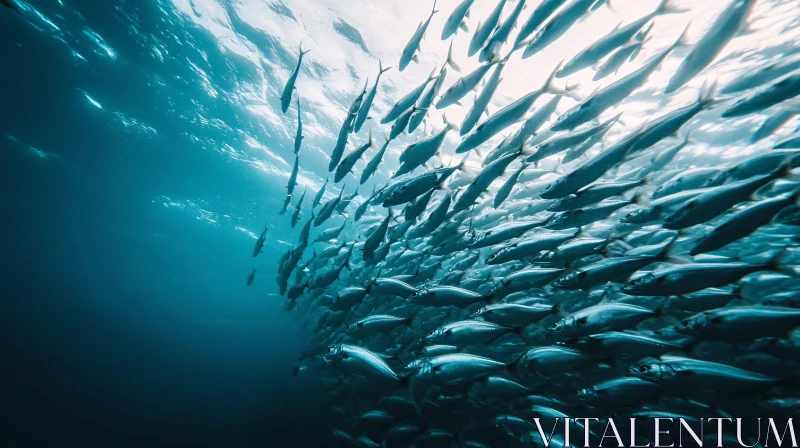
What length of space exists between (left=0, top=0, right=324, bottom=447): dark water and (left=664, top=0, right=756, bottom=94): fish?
13531 mm

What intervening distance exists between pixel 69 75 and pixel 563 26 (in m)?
19.5

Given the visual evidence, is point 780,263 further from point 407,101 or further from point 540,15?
point 407,101

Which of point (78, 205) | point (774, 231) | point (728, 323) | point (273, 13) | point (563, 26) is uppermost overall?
point (273, 13)

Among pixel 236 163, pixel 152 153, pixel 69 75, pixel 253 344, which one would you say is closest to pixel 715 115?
pixel 236 163

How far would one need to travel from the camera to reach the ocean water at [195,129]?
8906 mm

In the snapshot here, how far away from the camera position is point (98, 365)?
1794cm

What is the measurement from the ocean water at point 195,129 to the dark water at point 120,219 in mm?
107

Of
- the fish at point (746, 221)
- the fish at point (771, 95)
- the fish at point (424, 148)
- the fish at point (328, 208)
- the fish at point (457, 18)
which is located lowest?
the fish at point (746, 221)

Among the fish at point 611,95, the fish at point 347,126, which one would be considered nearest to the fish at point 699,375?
the fish at point 611,95

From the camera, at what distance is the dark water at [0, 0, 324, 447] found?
11.0 metres

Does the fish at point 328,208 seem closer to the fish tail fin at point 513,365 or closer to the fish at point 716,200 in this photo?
the fish tail fin at point 513,365

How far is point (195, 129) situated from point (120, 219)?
27.8 meters

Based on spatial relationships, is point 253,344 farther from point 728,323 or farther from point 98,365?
point 728,323

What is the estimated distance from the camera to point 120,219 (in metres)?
33.6
